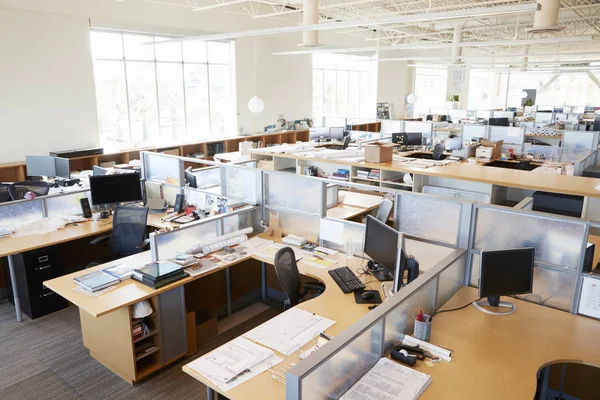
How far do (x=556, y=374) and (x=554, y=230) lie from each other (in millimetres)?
974

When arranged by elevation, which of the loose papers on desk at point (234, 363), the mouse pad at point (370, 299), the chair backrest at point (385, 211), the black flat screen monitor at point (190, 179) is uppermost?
the black flat screen monitor at point (190, 179)

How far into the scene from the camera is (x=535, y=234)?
2.88m

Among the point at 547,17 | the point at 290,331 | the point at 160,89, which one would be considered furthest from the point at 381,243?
the point at 160,89

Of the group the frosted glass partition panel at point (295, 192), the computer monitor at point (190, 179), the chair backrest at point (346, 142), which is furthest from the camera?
the chair backrest at point (346, 142)

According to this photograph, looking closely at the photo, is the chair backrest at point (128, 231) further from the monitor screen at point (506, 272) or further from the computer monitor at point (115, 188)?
the monitor screen at point (506, 272)

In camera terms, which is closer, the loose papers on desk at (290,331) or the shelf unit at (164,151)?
the loose papers on desk at (290,331)

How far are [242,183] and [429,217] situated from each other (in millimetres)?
1996

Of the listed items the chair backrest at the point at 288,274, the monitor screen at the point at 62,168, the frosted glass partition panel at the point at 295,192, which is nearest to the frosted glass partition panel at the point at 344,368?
the chair backrest at the point at 288,274

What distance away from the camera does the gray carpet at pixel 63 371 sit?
326 cm

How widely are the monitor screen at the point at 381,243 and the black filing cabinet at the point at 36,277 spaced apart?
3.12 meters

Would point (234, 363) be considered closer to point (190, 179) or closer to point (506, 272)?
point (506, 272)

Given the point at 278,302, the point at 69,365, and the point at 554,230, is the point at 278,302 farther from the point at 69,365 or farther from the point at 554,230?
the point at 554,230

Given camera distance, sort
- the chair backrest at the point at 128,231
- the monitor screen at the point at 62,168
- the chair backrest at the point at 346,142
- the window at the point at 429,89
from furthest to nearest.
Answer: the window at the point at 429,89 → the chair backrest at the point at 346,142 → the monitor screen at the point at 62,168 → the chair backrest at the point at 128,231

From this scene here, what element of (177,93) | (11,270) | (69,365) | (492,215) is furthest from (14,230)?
(177,93)
